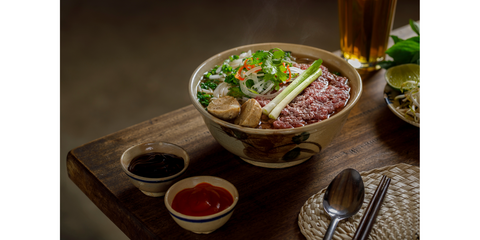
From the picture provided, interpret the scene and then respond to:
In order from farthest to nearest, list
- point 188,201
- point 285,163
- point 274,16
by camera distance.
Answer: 1. point 274,16
2. point 285,163
3. point 188,201

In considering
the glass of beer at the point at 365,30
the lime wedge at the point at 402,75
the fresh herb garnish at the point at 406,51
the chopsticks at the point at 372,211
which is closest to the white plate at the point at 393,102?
the lime wedge at the point at 402,75

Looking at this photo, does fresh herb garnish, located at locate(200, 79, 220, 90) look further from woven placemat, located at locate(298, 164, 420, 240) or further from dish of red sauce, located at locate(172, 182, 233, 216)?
woven placemat, located at locate(298, 164, 420, 240)

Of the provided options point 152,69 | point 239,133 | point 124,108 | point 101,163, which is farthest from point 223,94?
point 152,69

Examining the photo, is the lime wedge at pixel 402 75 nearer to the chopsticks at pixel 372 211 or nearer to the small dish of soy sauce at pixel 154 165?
the chopsticks at pixel 372 211

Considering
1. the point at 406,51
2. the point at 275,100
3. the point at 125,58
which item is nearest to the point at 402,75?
the point at 406,51

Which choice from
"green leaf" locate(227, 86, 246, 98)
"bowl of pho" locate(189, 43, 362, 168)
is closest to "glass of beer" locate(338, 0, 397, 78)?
"bowl of pho" locate(189, 43, 362, 168)

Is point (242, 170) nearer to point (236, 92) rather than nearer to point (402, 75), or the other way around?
point (236, 92)

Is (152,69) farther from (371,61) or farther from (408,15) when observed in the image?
(408,15)
